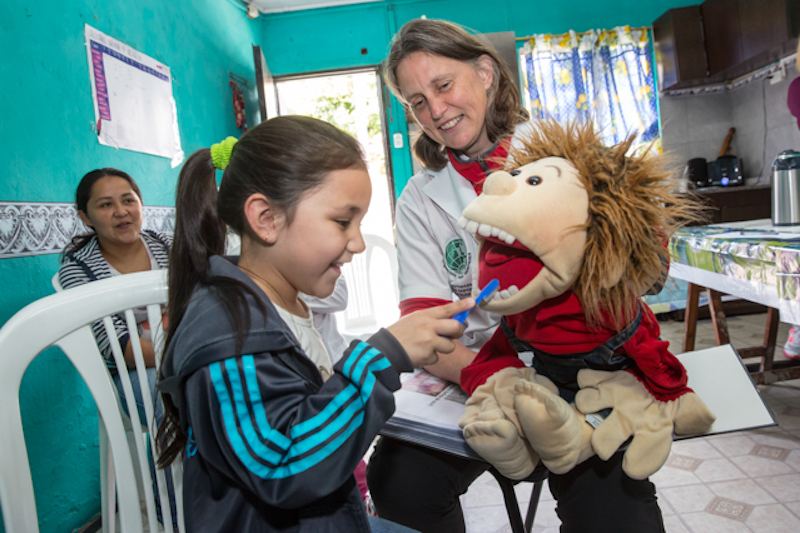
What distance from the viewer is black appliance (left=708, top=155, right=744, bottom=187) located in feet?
13.1

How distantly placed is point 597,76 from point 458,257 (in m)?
3.66

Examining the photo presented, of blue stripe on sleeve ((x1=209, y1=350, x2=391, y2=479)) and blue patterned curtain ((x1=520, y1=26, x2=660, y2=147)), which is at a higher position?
blue patterned curtain ((x1=520, y1=26, x2=660, y2=147))

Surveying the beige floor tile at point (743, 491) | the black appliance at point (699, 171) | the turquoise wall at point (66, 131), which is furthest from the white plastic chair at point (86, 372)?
the black appliance at point (699, 171)

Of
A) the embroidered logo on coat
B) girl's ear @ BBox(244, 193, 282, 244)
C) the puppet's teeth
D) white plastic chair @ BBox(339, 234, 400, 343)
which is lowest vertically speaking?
white plastic chair @ BBox(339, 234, 400, 343)

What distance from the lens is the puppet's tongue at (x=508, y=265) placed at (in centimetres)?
68

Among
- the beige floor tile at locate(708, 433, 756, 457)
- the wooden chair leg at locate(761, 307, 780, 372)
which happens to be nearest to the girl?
the beige floor tile at locate(708, 433, 756, 457)

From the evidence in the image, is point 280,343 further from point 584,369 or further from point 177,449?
point 584,369

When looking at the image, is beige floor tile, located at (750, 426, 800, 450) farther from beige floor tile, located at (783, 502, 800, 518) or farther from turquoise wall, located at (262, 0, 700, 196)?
turquoise wall, located at (262, 0, 700, 196)

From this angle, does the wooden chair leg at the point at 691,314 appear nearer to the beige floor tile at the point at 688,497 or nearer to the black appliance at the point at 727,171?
the beige floor tile at the point at 688,497

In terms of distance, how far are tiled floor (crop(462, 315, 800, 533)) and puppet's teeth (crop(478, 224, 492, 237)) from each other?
1275mm

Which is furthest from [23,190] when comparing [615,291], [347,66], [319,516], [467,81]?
[347,66]

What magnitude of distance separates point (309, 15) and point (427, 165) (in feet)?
12.0

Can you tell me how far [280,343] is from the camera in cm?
67

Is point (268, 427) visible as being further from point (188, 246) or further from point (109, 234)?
point (109, 234)
